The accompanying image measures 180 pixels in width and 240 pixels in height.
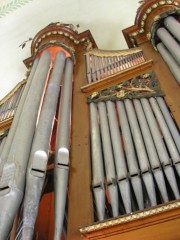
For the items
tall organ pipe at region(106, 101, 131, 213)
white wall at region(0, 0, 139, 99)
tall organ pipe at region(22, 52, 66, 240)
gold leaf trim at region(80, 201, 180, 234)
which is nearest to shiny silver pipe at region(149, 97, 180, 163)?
tall organ pipe at region(106, 101, 131, 213)

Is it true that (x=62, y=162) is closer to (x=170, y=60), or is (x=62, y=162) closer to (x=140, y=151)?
(x=140, y=151)

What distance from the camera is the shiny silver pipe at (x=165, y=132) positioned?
6.81ft

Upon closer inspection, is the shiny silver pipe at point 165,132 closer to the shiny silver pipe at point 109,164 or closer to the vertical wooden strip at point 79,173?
the shiny silver pipe at point 109,164

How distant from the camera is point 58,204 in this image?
1.93 meters

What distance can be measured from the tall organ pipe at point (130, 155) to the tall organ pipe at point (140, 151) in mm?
29

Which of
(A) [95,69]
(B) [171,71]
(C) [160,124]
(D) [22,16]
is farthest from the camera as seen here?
(D) [22,16]

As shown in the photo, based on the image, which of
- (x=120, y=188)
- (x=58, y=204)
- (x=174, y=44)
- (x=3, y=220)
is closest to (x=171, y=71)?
(x=174, y=44)

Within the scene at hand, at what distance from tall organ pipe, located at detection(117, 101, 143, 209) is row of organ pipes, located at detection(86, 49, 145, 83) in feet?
2.51

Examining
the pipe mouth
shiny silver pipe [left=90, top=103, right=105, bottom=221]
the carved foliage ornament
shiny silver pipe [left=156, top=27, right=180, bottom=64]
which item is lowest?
the pipe mouth

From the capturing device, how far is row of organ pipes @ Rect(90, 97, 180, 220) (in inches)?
75.4

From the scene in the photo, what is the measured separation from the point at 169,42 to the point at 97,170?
5.09 feet

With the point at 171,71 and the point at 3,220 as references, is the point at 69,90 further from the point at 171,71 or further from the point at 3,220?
the point at 3,220

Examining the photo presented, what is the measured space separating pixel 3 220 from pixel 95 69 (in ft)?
7.43

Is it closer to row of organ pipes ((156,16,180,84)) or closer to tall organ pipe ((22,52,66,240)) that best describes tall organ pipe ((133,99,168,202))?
row of organ pipes ((156,16,180,84))
